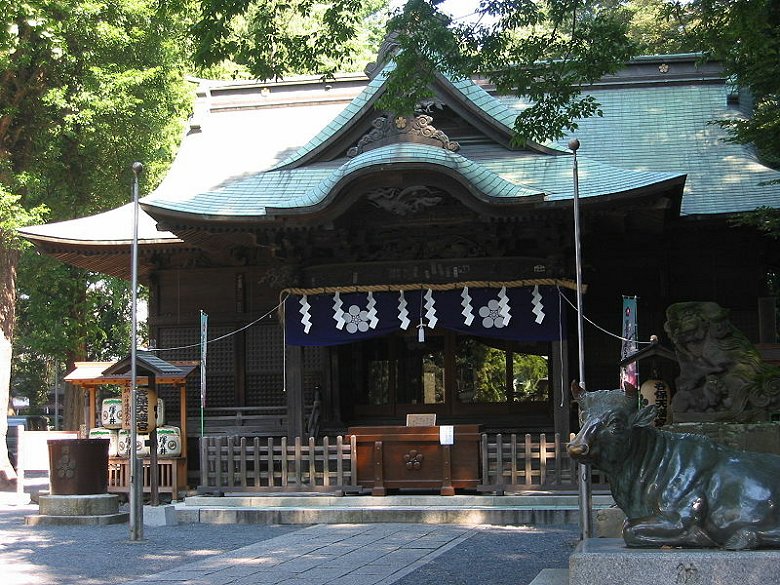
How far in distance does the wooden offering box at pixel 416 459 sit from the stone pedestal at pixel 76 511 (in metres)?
3.23

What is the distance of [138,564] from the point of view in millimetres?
9227

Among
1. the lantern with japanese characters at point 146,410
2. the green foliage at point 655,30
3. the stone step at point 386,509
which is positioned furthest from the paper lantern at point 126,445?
the green foliage at point 655,30

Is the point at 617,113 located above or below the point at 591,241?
above

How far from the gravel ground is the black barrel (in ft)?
2.36

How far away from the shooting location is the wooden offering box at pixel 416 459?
43.2ft

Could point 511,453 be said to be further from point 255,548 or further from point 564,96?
point 564,96

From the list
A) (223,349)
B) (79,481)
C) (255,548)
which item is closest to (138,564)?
(255,548)

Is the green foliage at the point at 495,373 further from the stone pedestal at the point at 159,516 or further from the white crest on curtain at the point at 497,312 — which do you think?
the stone pedestal at the point at 159,516

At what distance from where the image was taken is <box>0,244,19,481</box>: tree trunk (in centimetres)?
1905

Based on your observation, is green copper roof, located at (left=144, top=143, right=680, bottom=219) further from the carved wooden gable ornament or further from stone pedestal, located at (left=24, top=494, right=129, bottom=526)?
stone pedestal, located at (left=24, top=494, right=129, bottom=526)

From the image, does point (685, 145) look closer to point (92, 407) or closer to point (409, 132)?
point (409, 132)

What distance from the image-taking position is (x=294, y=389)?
14492mm

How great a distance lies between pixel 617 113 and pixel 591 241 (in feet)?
13.1

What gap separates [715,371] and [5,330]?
612 inches
